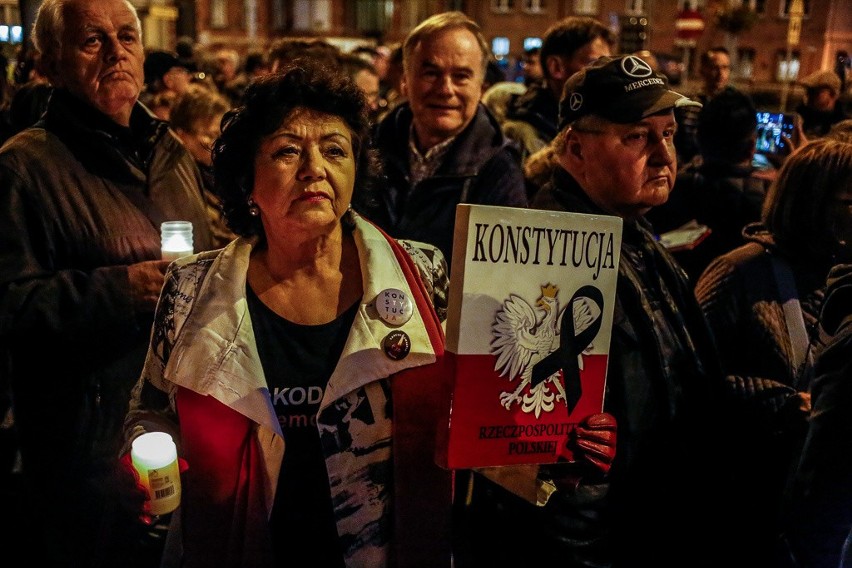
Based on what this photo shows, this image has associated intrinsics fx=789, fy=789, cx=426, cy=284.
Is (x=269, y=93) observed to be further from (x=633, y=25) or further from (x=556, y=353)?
(x=633, y=25)

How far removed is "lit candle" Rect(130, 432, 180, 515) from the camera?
1978 mm

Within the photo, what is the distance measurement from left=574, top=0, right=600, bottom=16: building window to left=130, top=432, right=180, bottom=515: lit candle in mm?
50773

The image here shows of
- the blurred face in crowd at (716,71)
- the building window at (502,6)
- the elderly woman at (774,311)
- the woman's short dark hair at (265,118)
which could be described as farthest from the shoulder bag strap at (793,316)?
the building window at (502,6)

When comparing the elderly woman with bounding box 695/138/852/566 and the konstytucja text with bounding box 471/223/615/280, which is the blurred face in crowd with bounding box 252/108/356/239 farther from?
the elderly woman with bounding box 695/138/852/566

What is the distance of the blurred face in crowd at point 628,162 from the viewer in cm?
229

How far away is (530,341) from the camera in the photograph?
186cm

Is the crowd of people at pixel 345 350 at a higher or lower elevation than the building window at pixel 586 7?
lower

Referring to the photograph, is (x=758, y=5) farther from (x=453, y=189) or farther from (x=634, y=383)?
(x=634, y=383)

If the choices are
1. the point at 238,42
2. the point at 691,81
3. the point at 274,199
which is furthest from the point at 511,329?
the point at 238,42

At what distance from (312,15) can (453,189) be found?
5393cm

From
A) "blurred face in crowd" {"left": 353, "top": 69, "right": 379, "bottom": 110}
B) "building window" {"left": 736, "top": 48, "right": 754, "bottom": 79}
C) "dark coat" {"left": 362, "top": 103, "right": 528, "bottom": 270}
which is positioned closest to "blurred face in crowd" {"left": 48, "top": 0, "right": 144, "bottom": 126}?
"dark coat" {"left": 362, "top": 103, "right": 528, "bottom": 270}

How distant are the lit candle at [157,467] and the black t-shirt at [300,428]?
0.90 ft

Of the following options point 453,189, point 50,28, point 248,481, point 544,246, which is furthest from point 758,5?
point 248,481

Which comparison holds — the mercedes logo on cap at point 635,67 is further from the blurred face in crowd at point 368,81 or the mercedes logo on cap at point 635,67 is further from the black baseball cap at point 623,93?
the blurred face in crowd at point 368,81
